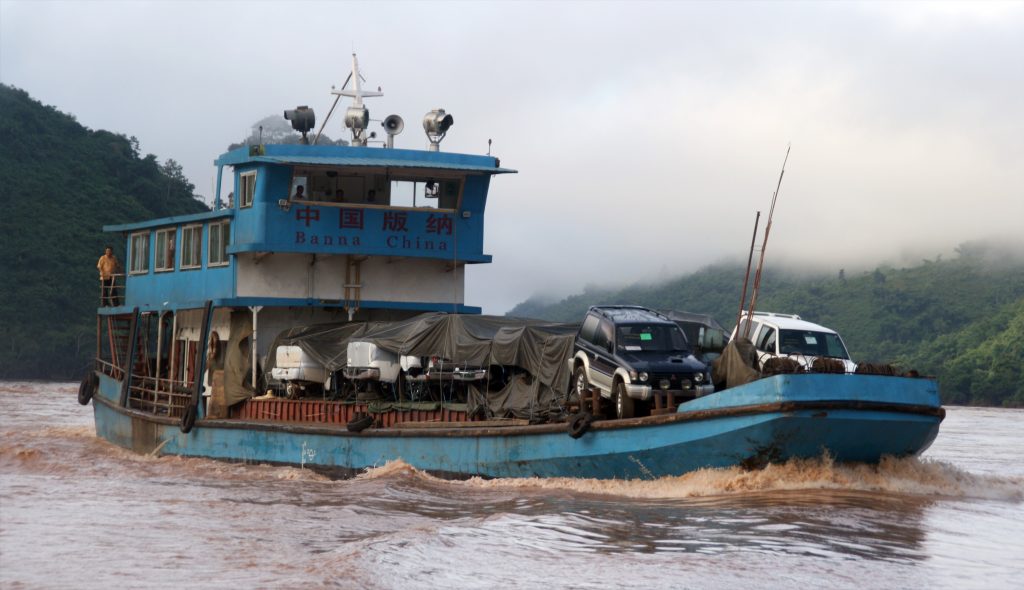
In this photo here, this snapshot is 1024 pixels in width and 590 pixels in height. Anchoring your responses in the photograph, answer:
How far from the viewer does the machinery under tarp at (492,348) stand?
18.8m

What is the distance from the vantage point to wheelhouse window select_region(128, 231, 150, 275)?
27.4 metres

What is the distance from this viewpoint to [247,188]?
2330cm

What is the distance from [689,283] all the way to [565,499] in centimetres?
6817

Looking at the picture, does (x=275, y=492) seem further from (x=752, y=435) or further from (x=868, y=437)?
(x=868, y=437)

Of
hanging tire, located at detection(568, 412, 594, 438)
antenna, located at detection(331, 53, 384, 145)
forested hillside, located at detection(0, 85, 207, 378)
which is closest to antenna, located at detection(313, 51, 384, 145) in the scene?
antenna, located at detection(331, 53, 384, 145)

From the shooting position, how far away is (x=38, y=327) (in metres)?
67.8

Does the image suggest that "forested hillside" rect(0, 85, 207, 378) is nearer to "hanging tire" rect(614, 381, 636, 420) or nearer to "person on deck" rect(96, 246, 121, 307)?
"person on deck" rect(96, 246, 121, 307)

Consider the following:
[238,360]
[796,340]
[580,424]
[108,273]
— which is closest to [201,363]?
[238,360]

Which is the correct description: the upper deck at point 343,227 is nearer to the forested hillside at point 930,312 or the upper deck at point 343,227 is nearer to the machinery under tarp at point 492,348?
the machinery under tarp at point 492,348

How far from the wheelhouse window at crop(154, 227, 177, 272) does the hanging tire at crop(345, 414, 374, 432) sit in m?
7.63

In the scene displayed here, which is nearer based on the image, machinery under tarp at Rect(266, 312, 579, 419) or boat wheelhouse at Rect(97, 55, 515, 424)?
machinery under tarp at Rect(266, 312, 579, 419)

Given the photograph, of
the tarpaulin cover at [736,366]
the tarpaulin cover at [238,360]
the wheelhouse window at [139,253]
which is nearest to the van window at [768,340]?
the tarpaulin cover at [736,366]

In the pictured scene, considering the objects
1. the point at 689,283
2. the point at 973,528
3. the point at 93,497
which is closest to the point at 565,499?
the point at 973,528

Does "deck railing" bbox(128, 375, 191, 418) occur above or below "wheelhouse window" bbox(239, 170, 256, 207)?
below
